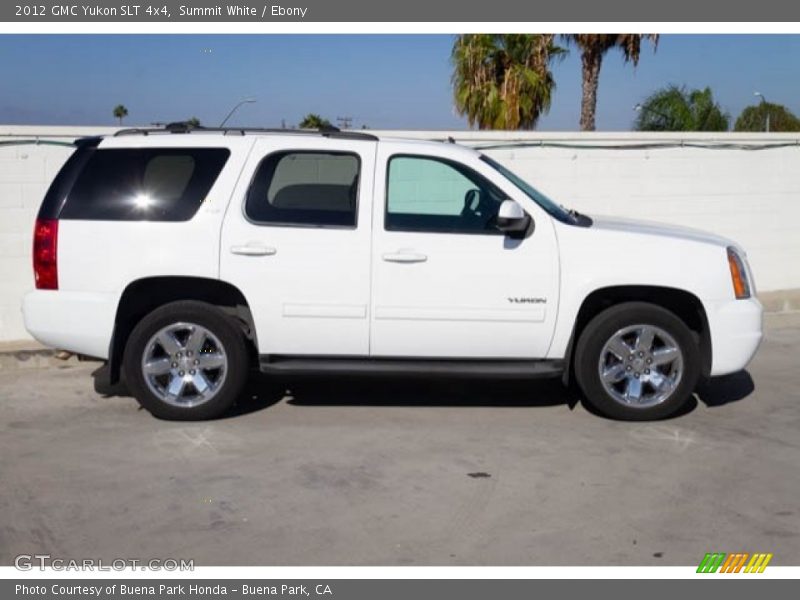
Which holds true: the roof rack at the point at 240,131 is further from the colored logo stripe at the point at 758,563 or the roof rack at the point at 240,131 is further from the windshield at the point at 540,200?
the colored logo stripe at the point at 758,563

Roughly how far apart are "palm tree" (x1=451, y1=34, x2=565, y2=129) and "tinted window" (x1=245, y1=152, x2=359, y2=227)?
14761 millimetres

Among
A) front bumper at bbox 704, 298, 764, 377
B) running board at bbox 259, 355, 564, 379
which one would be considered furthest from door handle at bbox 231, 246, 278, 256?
front bumper at bbox 704, 298, 764, 377

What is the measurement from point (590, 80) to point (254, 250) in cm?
1587

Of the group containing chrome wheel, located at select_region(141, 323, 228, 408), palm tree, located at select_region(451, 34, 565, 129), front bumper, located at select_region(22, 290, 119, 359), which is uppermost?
palm tree, located at select_region(451, 34, 565, 129)

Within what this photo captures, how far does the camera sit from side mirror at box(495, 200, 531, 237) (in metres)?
6.61

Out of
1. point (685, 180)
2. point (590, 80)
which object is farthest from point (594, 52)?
point (685, 180)

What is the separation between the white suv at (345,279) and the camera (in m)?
6.73

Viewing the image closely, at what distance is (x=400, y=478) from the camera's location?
5.86 meters

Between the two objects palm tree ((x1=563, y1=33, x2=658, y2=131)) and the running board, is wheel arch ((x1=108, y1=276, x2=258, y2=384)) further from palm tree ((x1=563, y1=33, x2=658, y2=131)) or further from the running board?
palm tree ((x1=563, y1=33, x2=658, y2=131))

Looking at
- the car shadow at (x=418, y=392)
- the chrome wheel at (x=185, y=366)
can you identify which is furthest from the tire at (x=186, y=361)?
the car shadow at (x=418, y=392)

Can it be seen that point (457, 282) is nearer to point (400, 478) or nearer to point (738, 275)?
point (400, 478)

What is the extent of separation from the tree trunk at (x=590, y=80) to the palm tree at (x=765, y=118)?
1127cm

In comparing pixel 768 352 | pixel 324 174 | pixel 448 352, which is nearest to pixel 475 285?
pixel 448 352

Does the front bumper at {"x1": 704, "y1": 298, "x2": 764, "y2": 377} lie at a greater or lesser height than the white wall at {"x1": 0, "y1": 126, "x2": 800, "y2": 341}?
lesser
